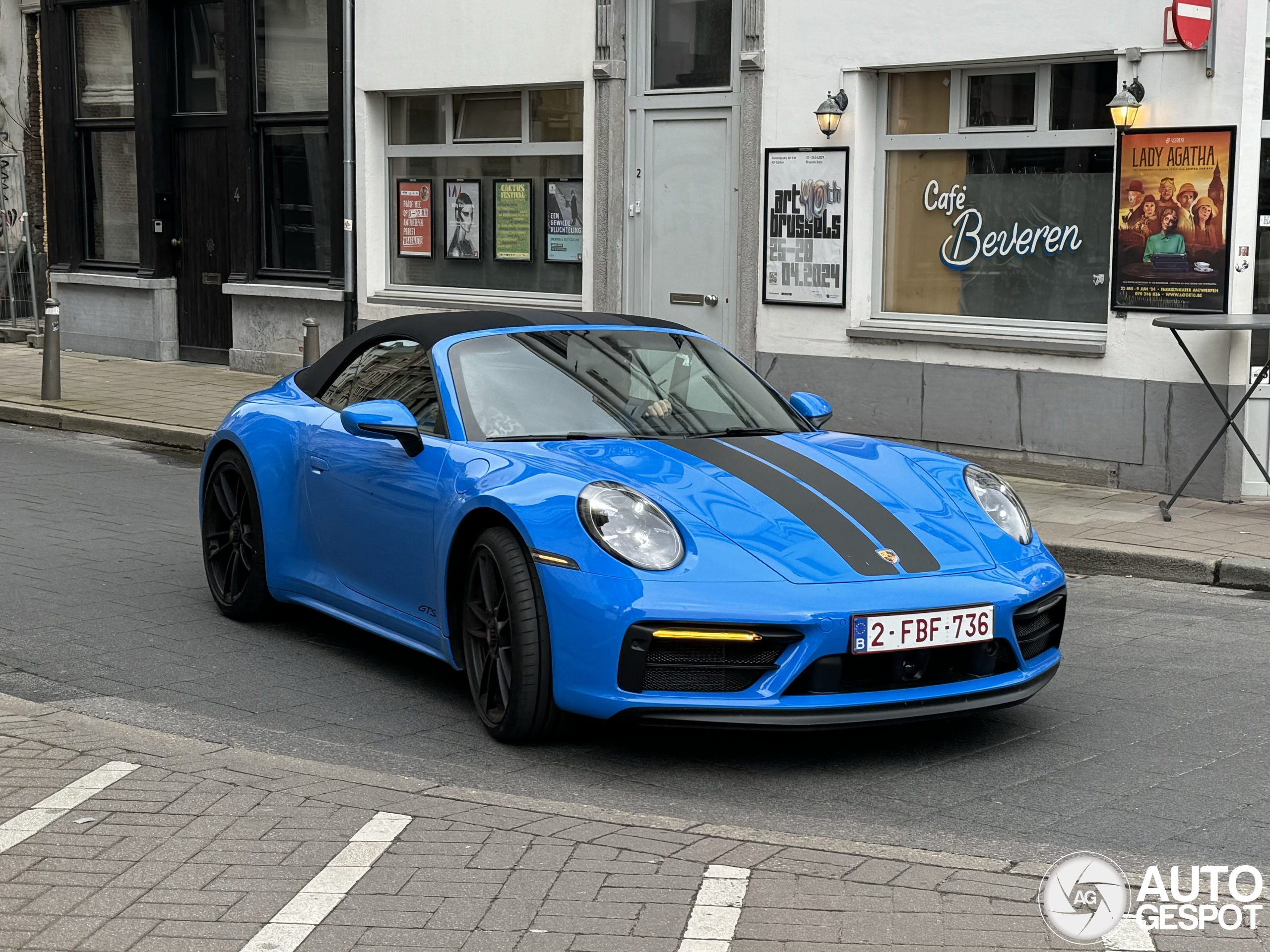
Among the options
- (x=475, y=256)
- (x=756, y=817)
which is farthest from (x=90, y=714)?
(x=475, y=256)

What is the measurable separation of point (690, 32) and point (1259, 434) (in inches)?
235

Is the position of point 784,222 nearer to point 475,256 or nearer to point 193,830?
point 475,256

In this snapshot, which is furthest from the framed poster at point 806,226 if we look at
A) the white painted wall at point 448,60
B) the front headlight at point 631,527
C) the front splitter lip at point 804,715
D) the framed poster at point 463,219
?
the front splitter lip at point 804,715

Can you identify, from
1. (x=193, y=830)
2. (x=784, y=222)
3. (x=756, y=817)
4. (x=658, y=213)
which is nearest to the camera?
(x=193, y=830)

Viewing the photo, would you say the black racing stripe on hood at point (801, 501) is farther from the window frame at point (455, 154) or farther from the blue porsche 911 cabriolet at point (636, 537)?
the window frame at point (455, 154)

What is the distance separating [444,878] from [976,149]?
920 cm

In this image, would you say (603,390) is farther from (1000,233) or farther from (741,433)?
(1000,233)

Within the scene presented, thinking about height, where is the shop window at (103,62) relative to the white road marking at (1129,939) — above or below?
above

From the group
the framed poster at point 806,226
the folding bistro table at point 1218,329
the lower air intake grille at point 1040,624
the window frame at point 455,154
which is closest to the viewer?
the lower air intake grille at point 1040,624

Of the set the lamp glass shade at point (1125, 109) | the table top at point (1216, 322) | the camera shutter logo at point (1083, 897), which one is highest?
the lamp glass shade at point (1125, 109)

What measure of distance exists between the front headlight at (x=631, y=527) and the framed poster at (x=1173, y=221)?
259 inches

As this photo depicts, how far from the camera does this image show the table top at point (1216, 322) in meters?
9.63

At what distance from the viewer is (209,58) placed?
18.8 metres

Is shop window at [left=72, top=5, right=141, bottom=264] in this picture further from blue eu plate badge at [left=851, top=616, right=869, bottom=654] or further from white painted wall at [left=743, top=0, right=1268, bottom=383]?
blue eu plate badge at [left=851, top=616, right=869, bottom=654]
